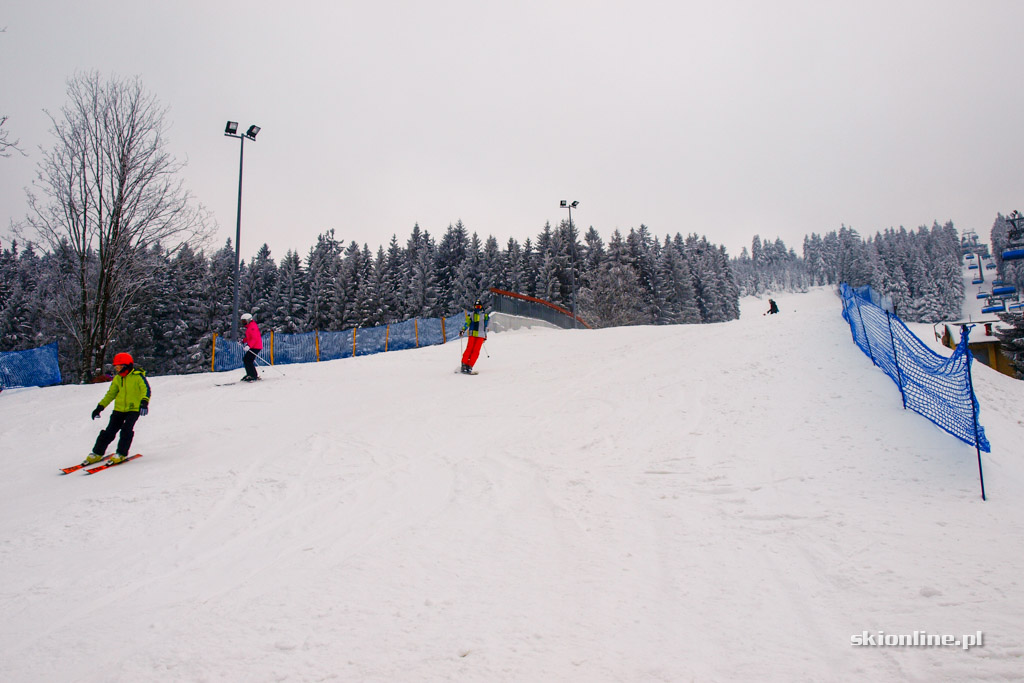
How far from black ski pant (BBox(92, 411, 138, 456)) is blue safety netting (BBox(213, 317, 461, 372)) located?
40.7 feet

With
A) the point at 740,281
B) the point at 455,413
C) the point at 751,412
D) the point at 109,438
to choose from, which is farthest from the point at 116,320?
the point at 740,281

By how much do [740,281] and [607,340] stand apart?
464ft

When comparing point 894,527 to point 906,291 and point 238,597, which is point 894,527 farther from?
point 906,291

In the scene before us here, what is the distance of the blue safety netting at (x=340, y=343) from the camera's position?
20.2 metres

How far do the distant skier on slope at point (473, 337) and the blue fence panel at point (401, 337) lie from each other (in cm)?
901

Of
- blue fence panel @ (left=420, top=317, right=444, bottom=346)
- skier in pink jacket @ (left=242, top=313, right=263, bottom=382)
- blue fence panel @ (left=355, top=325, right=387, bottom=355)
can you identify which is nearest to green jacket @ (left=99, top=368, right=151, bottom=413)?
skier in pink jacket @ (left=242, top=313, right=263, bottom=382)

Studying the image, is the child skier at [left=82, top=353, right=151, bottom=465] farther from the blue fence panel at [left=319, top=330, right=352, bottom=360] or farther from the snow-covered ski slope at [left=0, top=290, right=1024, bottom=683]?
the blue fence panel at [left=319, top=330, right=352, bottom=360]

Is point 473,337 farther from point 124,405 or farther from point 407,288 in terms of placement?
point 407,288

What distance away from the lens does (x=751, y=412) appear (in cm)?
825

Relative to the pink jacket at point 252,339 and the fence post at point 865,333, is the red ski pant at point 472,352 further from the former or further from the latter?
the fence post at point 865,333

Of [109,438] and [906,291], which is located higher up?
[906,291]

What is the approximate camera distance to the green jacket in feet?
24.5

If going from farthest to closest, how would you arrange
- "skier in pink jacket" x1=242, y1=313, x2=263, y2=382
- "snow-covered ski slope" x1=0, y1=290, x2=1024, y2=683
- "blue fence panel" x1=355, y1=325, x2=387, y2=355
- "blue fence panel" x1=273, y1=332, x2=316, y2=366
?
"blue fence panel" x1=355, y1=325, x2=387, y2=355 < "blue fence panel" x1=273, y1=332, x2=316, y2=366 < "skier in pink jacket" x1=242, y1=313, x2=263, y2=382 < "snow-covered ski slope" x1=0, y1=290, x2=1024, y2=683

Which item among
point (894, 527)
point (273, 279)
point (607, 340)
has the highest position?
point (273, 279)
